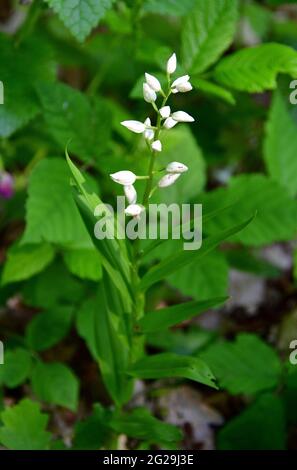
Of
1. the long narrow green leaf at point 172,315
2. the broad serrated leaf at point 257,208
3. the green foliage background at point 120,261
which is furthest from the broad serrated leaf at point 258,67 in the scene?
the long narrow green leaf at point 172,315

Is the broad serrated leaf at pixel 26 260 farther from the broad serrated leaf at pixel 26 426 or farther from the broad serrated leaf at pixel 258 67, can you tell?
the broad serrated leaf at pixel 258 67

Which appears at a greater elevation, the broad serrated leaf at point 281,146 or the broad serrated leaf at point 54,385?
the broad serrated leaf at point 281,146

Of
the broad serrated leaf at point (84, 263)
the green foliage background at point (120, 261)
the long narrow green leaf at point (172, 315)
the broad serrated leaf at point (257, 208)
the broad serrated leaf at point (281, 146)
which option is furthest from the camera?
the broad serrated leaf at point (281, 146)

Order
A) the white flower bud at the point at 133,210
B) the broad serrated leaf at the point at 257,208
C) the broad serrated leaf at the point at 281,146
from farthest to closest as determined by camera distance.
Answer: the broad serrated leaf at the point at 281,146 < the broad serrated leaf at the point at 257,208 < the white flower bud at the point at 133,210

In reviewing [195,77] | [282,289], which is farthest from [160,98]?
[282,289]

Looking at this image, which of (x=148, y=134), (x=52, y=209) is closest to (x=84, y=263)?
(x=52, y=209)
